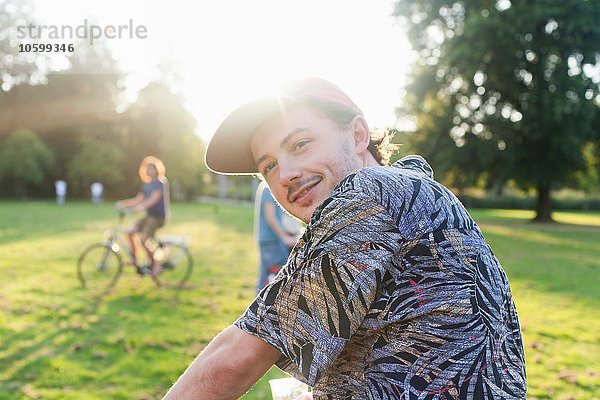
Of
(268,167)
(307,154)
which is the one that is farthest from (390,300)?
(268,167)

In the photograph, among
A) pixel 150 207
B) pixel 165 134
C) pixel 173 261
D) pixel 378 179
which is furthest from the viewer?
pixel 165 134

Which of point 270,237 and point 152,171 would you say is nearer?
point 270,237

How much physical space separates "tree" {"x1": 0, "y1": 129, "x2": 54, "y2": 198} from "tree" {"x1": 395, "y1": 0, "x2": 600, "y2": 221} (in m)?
31.6

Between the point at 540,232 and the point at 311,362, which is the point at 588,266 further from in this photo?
the point at 311,362

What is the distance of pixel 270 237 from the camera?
6.15m

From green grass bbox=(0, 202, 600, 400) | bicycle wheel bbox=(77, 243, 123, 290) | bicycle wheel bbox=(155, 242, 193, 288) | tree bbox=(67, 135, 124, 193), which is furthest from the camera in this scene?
tree bbox=(67, 135, 124, 193)

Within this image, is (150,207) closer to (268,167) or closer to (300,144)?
(268,167)

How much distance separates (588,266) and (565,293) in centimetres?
450

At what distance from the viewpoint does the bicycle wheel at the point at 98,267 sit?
9852 millimetres

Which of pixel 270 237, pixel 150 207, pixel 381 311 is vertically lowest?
pixel 150 207

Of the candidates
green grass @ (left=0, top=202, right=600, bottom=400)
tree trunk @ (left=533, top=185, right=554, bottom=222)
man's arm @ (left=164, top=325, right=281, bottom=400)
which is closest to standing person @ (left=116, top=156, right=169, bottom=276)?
green grass @ (left=0, top=202, right=600, bottom=400)

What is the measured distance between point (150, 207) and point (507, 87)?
24.6m

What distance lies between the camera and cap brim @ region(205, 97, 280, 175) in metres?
1.52

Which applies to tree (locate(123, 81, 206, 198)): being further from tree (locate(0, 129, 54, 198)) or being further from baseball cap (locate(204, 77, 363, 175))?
baseball cap (locate(204, 77, 363, 175))
